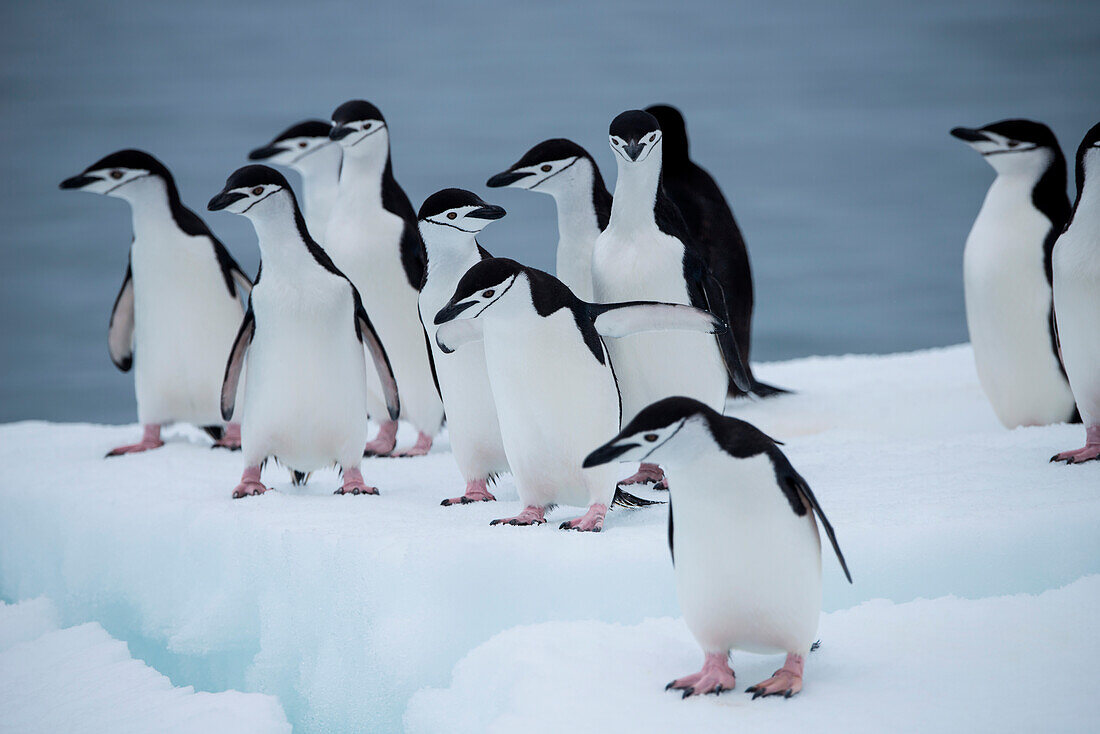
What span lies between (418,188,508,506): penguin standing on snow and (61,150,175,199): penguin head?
122cm

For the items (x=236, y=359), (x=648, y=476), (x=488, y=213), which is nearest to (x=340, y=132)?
(x=236, y=359)

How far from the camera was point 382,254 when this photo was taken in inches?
140

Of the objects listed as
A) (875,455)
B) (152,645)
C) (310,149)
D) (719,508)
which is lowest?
(152,645)

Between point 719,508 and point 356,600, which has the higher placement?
point 719,508

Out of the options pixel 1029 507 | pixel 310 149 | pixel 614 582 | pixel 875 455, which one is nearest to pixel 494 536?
pixel 614 582

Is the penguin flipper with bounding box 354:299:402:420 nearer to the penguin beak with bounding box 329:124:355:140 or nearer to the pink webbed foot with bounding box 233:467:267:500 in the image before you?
the pink webbed foot with bounding box 233:467:267:500

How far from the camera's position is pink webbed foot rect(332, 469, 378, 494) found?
9.58ft

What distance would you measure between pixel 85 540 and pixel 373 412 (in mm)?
1142

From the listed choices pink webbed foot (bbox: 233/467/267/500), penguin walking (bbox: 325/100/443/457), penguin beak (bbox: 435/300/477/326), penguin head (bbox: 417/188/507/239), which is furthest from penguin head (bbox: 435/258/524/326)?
penguin walking (bbox: 325/100/443/457)

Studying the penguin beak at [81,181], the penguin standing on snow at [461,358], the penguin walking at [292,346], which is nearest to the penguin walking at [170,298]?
the penguin beak at [81,181]

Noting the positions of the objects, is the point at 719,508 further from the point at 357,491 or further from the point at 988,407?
the point at 988,407

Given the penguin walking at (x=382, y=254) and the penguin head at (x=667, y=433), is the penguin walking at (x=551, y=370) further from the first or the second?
the penguin walking at (x=382, y=254)

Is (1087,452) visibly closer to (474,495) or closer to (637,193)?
(637,193)

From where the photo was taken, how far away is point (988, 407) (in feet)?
13.5
